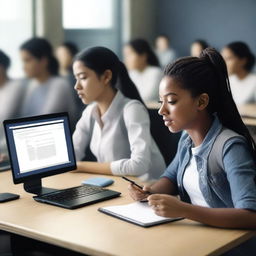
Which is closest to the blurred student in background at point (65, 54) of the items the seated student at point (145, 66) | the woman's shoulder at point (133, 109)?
the seated student at point (145, 66)

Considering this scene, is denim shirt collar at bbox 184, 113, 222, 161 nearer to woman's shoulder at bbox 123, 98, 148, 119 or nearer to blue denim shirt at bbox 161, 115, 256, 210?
blue denim shirt at bbox 161, 115, 256, 210

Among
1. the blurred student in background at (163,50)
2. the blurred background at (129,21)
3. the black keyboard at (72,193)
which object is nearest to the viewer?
the black keyboard at (72,193)

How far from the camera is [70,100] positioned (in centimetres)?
411

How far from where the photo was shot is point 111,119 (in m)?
2.75

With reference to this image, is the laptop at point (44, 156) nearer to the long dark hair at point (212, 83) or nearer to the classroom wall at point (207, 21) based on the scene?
the long dark hair at point (212, 83)

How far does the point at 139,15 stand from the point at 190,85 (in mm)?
7874

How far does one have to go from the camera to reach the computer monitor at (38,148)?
2.10 metres

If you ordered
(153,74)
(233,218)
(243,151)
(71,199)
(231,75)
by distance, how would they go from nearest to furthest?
(233,218) < (243,151) < (71,199) < (231,75) < (153,74)

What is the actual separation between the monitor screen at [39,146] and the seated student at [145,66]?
4.20 metres

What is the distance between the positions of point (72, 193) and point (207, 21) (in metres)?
7.87

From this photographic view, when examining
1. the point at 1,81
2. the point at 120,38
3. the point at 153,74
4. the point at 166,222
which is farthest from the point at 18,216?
the point at 120,38

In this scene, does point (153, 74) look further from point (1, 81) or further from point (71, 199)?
point (71, 199)

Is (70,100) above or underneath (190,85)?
underneath

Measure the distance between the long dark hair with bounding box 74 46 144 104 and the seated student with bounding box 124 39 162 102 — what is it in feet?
11.9
